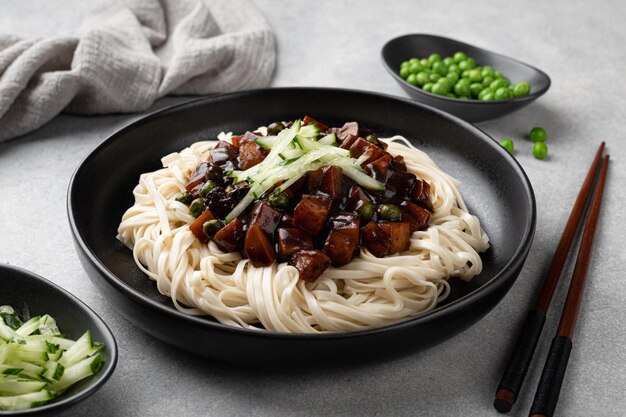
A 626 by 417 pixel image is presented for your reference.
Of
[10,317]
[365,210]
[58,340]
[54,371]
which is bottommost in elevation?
[10,317]

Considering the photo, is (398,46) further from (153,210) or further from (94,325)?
(94,325)

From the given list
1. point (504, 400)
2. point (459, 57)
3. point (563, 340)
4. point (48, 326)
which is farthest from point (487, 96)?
point (48, 326)

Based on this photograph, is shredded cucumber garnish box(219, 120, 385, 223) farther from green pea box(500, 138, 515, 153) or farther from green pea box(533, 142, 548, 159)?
green pea box(533, 142, 548, 159)

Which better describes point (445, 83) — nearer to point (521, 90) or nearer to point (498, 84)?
point (498, 84)

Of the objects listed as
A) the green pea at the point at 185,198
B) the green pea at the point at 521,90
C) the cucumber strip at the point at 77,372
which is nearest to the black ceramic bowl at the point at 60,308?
the cucumber strip at the point at 77,372

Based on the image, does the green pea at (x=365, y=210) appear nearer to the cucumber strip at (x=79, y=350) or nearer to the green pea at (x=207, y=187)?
the green pea at (x=207, y=187)

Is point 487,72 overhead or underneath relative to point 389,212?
underneath
